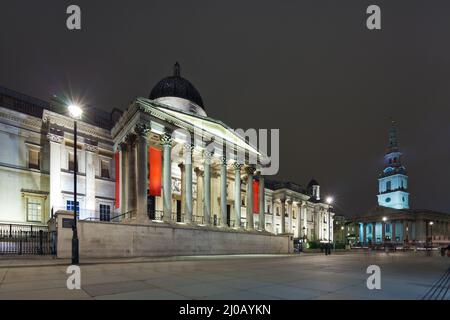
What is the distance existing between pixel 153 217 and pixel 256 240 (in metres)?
12.8

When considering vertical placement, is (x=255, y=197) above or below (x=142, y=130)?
below

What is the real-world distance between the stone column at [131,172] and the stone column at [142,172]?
4.24ft

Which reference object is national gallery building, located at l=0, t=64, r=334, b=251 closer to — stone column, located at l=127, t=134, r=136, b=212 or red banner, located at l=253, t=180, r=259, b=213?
stone column, located at l=127, t=134, r=136, b=212

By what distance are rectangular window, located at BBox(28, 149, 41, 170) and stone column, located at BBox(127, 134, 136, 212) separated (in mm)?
8658

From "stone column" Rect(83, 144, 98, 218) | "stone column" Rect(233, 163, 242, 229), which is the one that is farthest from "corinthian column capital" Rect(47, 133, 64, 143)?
"stone column" Rect(233, 163, 242, 229)

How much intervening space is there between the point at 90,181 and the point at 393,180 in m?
146

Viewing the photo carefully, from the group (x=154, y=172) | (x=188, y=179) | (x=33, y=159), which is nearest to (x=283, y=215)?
(x=188, y=179)

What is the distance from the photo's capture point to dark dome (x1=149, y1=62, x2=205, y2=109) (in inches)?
1648

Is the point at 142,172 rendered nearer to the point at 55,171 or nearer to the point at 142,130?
the point at 142,130

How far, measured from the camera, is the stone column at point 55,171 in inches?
1041

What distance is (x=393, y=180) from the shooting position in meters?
140

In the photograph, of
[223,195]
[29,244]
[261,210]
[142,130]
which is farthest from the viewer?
[261,210]
